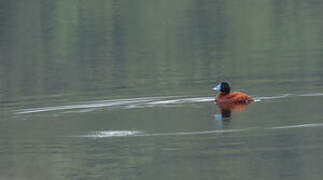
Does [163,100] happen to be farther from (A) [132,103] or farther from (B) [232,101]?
(B) [232,101]

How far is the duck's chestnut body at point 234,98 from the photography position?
24.2 metres

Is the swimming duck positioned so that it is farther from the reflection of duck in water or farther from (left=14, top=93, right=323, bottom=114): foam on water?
(left=14, top=93, right=323, bottom=114): foam on water

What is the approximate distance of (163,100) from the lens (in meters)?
25.2

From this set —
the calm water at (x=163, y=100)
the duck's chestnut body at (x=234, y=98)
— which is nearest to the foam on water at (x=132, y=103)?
the calm water at (x=163, y=100)

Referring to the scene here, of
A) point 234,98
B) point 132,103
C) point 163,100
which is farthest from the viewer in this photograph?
point 163,100

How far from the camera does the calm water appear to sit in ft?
59.2

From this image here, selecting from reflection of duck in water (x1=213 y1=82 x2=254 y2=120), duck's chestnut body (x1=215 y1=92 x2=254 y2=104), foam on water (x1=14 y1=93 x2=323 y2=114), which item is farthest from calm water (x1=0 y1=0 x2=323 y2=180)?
duck's chestnut body (x1=215 y1=92 x2=254 y2=104)

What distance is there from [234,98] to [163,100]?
1.81 metres

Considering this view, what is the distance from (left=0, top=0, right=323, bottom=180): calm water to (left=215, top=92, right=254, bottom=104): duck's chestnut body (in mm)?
412

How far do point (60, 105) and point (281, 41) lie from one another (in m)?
18.1

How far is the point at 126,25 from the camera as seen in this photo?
55.1 meters

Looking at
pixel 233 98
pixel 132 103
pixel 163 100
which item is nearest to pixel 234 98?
pixel 233 98

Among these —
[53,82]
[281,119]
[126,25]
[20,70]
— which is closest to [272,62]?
[53,82]

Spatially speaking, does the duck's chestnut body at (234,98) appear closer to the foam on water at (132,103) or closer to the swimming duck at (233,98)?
the swimming duck at (233,98)
